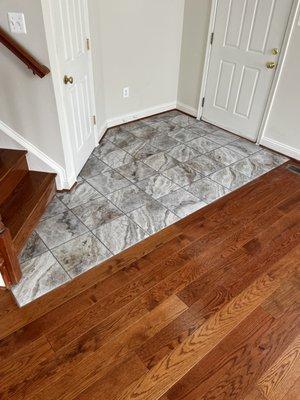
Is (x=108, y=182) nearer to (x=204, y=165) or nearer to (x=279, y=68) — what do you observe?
(x=204, y=165)

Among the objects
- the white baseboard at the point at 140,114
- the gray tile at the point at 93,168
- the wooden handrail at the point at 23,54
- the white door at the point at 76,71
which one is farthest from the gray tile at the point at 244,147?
the wooden handrail at the point at 23,54

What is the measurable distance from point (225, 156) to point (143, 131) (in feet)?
3.46

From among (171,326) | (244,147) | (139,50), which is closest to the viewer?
(171,326)

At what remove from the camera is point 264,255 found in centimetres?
192

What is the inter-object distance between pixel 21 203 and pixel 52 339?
0.99 meters

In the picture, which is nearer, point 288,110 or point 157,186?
point 157,186

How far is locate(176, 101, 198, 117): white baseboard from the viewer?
3.88 metres

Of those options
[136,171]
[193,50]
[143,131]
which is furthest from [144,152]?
[193,50]

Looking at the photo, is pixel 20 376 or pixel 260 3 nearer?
pixel 20 376

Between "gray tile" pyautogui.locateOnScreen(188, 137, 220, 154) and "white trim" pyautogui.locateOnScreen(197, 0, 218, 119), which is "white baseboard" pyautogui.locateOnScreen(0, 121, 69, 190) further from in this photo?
"white trim" pyautogui.locateOnScreen(197, 0, 218, 119)

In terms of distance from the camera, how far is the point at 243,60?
10.1 feet

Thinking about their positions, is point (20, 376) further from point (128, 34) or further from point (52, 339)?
point (128, 34)

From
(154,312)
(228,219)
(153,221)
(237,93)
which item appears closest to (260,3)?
(237,93)

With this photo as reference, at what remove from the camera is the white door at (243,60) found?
9.02 ft
